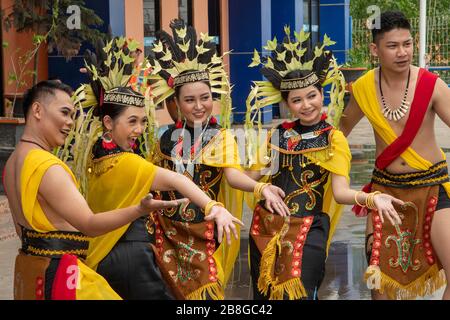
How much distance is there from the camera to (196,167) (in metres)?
6.09

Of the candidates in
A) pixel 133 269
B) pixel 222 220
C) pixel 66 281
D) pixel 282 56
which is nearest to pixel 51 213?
pixel 66 281

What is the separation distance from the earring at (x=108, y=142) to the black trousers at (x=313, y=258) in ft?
3.56

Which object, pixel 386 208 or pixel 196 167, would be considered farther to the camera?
pixel 196 167

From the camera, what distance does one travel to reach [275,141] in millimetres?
6246

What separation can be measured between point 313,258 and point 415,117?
3.28ft

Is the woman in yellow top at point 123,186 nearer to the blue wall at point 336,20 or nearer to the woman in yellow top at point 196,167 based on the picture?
the woman in yellow top at point 196,167

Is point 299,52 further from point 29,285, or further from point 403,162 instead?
point 29,285

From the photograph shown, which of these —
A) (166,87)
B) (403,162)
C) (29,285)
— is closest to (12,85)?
(166,87)

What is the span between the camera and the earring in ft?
18.4

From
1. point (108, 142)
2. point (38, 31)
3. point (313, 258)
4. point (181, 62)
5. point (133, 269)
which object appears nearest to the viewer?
point (133, 269)

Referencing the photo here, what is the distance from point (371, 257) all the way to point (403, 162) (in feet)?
1.97

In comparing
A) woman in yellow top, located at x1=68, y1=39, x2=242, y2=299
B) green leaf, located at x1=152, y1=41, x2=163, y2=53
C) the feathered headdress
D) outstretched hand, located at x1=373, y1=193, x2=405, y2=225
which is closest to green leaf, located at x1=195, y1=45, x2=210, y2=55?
the feathered headdress

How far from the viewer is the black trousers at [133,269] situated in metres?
5.34

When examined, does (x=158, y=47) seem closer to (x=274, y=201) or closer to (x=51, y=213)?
(x=274, y=201)
